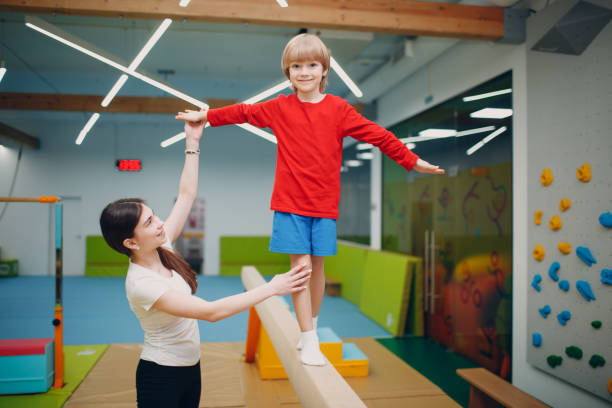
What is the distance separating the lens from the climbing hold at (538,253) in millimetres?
3320

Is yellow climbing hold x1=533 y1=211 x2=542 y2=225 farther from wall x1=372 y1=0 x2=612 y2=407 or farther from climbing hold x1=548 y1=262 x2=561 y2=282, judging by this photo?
climbing hold x1=548 y1=262 x2=561 y2=282

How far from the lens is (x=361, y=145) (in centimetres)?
708

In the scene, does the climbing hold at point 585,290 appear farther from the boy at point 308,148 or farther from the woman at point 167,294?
the woman at point 167,294

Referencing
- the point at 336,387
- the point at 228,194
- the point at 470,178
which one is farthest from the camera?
the point at 228,194

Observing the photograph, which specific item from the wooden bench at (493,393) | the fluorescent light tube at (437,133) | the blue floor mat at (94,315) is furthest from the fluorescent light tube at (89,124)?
the fluorescent light tube at (437,133)

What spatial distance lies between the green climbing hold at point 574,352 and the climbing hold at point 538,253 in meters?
0.68

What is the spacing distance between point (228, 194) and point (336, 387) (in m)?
7.06

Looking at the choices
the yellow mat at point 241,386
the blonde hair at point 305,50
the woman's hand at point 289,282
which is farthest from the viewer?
the yellow mat at point 241,386

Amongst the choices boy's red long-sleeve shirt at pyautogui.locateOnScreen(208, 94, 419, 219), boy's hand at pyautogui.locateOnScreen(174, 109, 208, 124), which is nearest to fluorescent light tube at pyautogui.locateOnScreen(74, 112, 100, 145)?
boy's hand at pyautogui.locateOnScreen(174, 109, 208, 124)

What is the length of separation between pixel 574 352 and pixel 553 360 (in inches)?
9.4

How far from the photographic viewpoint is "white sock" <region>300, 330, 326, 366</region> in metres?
1.56

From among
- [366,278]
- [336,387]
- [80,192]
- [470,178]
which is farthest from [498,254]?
[80,192]

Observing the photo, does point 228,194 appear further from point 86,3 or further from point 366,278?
point 86,3

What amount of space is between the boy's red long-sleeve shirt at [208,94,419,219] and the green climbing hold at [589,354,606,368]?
2.30 meters
